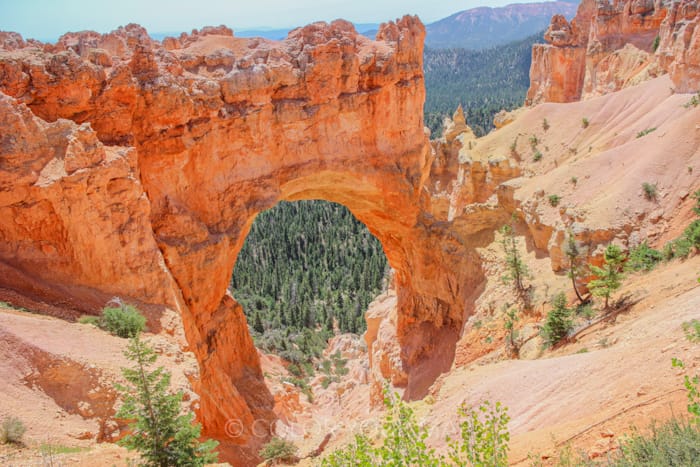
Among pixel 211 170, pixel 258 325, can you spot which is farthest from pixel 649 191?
pixel 258 325

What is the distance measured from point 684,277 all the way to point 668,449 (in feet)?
33.1

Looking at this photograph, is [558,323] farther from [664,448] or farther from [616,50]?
[616,50]

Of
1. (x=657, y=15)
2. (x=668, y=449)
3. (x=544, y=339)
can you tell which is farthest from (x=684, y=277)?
(x=657, y=15)

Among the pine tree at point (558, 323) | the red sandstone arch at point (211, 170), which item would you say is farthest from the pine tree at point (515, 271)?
the pine tree at point (558, 323)

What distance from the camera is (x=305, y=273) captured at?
5859 centimetres

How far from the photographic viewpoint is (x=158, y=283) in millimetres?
16859

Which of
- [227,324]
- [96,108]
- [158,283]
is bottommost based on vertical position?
[227,324]

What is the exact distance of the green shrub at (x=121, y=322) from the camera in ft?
45.7

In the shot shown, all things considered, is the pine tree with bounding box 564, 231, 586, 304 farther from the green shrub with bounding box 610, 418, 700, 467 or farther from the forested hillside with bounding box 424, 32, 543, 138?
the forested hillside with bounding box 424, 32, 543, 138

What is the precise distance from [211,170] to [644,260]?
17.6m

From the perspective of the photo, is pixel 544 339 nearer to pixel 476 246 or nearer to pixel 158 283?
pixel 476 246

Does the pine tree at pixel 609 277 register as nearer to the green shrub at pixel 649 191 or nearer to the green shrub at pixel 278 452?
the green shrub at pixel 649 191

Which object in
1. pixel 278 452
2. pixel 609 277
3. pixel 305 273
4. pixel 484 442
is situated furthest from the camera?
pixel 305 273

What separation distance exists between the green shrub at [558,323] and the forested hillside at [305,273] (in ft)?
88.2
